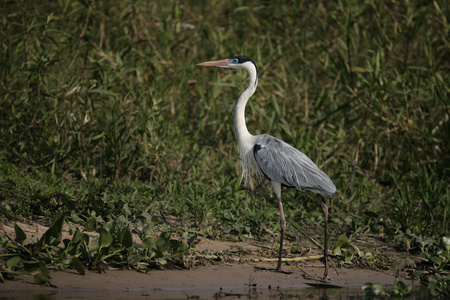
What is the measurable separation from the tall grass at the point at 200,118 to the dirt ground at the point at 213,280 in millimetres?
470

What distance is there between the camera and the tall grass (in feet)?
20.1

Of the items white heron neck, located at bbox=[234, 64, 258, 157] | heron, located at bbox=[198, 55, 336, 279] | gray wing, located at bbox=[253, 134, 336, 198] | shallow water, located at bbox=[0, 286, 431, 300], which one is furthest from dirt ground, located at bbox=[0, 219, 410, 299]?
white heron neck, located at bbox=[234, 64, 258, 157]

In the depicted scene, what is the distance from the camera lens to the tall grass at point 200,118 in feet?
20.1

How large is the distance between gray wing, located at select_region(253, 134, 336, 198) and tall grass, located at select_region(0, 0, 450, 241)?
56 centimetres

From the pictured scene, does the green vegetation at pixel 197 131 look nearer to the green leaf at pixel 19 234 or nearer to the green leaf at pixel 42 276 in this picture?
the green leaf at pixel 19 234

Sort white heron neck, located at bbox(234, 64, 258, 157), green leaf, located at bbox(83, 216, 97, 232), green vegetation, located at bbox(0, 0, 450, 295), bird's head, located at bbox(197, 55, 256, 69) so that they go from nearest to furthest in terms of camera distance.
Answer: green leaf, located at bbox(83, 216, 97, 232) < green vegetation, located at bbox(0, 0, 450, 295) < white heron neck, located at bbox(234, 64, 258, 157) < bird's head, located at bbox(197, 55, 256, 69)

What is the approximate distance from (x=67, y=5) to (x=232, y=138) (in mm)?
3037

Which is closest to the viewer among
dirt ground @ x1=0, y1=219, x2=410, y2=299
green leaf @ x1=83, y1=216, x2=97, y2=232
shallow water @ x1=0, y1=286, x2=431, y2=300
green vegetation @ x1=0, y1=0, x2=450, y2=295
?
shallow water @ x1=0, y1=286, x2=431, y2=300

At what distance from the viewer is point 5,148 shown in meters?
6.58

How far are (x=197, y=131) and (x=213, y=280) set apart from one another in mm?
3158

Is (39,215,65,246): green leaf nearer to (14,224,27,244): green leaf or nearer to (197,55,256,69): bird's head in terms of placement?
(14,224,27,244): green leaf

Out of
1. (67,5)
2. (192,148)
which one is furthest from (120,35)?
(192,148)

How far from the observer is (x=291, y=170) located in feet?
18.4

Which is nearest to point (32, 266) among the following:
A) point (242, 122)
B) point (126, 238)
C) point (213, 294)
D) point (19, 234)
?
point (19, 234)
